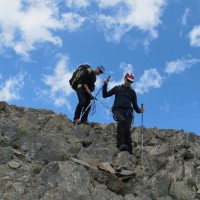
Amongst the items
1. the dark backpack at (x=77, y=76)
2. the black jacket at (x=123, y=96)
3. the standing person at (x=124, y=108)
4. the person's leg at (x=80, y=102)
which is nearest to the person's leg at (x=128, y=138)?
the standing person at (x=124, y=108)

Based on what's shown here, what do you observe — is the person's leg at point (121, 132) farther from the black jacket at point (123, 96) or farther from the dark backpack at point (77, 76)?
the dark backpack at point (77, 76)

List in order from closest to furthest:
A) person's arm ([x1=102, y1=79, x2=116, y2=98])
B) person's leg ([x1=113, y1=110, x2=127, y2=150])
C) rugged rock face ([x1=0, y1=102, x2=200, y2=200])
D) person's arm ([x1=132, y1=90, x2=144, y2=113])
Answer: rugged rock face ([x1=0, y1=102, x2=200, y2=200]) < person's leg ([x1=113, y1=110, x2=127, y2=150]) < person's arm ([x1=102, y1=79, x2=116, y2=98]) < person's arm ([x1=132, y1=90, x2=144, y2=113])

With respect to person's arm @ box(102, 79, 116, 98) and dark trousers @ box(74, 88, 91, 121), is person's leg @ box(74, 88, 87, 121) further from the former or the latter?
person's arm @ box(102, 79, 116, 98)

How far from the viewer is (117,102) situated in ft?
68.7

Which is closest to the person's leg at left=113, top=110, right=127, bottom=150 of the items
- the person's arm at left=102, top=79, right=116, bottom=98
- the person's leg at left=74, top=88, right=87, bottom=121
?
the person's arm at left=102, top=79, right=116, bottom=98

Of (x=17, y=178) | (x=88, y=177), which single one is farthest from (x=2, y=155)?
(x=88, y=177)

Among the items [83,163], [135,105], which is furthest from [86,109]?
[83,163]

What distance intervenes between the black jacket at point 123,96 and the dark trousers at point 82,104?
5.83 feet

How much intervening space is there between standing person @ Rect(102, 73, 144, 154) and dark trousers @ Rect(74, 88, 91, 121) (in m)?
1.75

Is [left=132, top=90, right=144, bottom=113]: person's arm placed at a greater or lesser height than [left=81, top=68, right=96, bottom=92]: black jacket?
lesser

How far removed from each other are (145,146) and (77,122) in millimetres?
3611

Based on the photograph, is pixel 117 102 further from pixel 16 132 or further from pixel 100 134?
pixel 16 132

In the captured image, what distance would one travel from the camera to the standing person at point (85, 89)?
74.7 feet

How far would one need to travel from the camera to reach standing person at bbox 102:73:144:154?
20.1 m
